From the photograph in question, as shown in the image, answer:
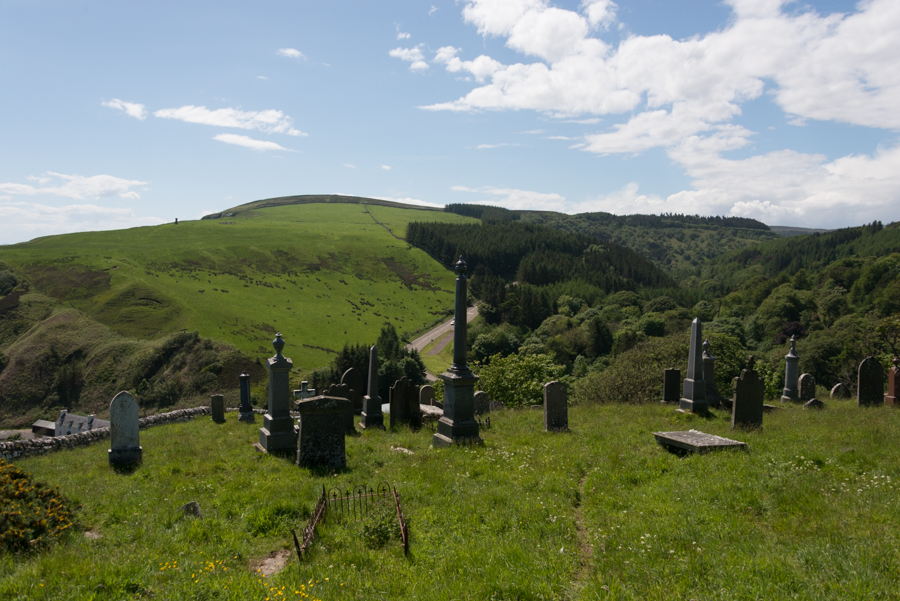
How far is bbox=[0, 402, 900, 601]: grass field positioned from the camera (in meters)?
4.38

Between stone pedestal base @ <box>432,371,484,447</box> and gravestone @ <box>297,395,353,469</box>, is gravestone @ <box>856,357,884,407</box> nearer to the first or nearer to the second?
stone pedestal base @ <box>432,371,484,447</box>

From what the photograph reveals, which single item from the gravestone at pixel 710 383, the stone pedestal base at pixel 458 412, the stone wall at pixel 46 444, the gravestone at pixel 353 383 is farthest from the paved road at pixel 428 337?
the stone pedestal base at pixel 458 412

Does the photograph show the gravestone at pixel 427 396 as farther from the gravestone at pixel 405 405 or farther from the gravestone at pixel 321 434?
the gravestone at pixel 321 434

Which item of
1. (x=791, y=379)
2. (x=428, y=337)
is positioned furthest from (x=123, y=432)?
(x=428, y=337)

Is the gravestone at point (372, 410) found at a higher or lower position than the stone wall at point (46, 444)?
higher

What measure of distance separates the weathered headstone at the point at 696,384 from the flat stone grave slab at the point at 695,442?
14.7 feet

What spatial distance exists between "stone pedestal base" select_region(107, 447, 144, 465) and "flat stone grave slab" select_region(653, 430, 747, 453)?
11.1m

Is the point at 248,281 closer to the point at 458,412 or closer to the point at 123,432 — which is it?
the point at 123,432

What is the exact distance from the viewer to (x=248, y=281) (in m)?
89.3

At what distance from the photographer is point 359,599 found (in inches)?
177

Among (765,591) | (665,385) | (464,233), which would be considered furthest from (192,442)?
(464,233)

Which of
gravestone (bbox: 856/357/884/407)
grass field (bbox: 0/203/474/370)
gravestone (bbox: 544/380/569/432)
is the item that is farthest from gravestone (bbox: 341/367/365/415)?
grass field (bbox: 0/203/474/370)

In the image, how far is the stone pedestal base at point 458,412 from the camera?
11.4m

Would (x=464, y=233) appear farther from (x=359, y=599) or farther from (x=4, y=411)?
(x=359, y=599)
